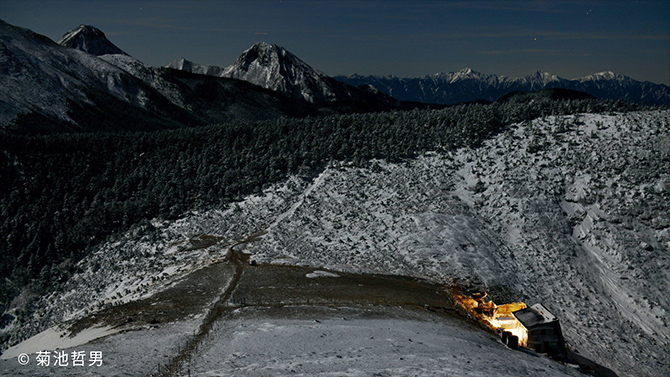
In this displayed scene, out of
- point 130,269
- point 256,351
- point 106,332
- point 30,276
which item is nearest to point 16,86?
point 30,276

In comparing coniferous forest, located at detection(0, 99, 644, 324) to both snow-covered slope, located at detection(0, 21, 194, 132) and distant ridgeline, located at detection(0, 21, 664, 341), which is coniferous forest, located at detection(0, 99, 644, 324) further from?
snow-covered slope, located at detection(0, 21, 194, 132)

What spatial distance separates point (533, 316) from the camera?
1738cm

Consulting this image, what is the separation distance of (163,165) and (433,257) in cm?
2855

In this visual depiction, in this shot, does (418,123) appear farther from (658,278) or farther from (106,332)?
(106,332)

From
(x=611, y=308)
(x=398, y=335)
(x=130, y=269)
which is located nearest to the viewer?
(x=398, y=335)

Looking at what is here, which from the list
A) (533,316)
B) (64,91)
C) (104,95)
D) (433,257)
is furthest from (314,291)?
(104,95)

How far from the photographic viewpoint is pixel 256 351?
15172mm

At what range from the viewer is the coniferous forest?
33.2 metres

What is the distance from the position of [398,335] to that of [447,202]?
55.9 ft

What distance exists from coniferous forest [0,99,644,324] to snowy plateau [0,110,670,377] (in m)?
A: 2.06

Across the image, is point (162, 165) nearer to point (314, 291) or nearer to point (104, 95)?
point (314, 291)

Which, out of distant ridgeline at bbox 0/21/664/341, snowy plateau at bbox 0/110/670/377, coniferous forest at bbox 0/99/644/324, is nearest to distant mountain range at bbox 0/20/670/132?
distant ridgeline at bbox 0/21/664/341

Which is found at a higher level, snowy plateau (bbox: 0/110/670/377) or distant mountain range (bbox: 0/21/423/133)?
distant mountain range (bbox: 0/21/423/133)

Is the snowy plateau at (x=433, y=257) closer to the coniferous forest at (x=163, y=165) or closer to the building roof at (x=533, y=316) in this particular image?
the building roof at (x=533, y=316)
